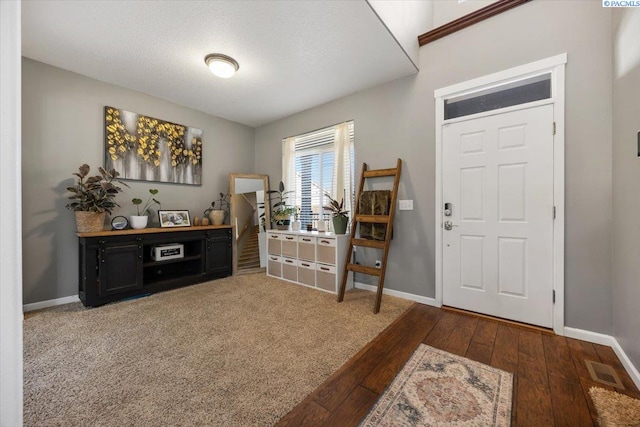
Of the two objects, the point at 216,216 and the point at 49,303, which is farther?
the point at 216,216

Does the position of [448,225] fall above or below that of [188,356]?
above

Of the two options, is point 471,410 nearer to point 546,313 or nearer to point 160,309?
point 546,313

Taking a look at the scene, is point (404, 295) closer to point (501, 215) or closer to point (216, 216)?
point (501, 215)

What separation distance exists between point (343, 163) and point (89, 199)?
301cm

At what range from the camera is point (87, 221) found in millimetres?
2711

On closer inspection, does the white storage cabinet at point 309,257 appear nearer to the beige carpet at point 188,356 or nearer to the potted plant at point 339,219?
the potted plant at point 339,219

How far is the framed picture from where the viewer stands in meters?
3.46

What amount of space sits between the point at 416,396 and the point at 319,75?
3.13 metres

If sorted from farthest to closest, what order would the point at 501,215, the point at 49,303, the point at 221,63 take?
the point at 49,303, the point at 221,63, the point at 501,215

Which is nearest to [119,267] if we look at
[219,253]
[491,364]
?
[219,253]

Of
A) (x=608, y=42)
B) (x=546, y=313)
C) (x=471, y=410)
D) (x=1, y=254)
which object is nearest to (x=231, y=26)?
(x=1, y=254)

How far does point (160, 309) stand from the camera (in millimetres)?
2582

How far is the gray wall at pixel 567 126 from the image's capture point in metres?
1.95

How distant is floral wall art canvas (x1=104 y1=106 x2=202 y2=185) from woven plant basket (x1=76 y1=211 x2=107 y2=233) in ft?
2.20
